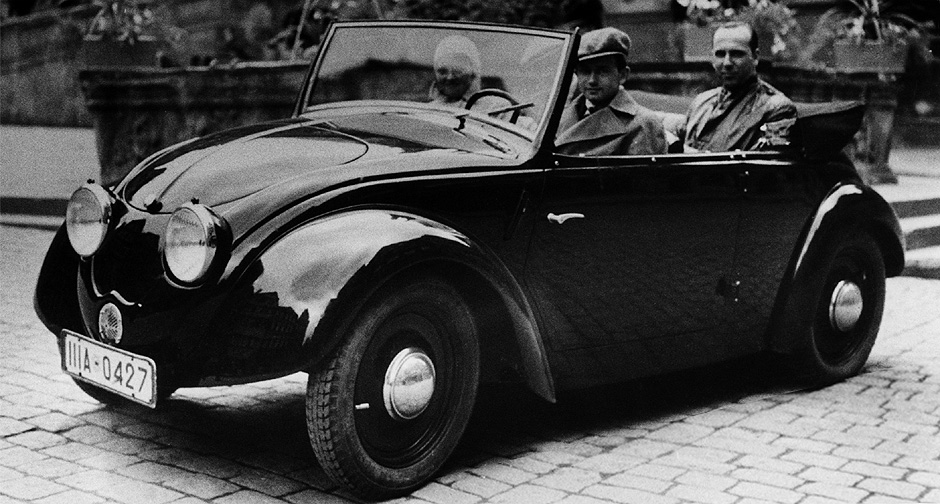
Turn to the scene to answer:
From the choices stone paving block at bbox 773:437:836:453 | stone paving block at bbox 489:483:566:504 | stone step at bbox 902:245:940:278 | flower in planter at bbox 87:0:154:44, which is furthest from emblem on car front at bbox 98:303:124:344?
flower in planter at bbox 87:0:154:44

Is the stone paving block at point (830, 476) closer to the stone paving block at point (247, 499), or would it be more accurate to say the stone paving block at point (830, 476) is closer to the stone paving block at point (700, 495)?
the stone paving block at point (700, 495)

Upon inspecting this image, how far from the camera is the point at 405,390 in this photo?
4.18 metres

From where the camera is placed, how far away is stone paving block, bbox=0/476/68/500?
161 inches

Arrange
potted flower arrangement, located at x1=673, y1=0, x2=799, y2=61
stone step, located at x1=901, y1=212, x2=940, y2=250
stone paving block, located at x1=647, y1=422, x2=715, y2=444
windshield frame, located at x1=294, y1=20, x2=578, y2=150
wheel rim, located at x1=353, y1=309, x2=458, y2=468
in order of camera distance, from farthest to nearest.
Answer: potted flower arrangement, located at x1=673, y1=0, x2=799, y2=61 < stone step, located at x1=901, y1=212, x2=940, y2=250 < stone paving block, located at x1=647, y1=422, x2=715, y2=444 < windshield frame, located at x1=294, y1=20, x2=578, y2=150 < wheel rim, located at x1=353, y1=309, x2=458, y2=468

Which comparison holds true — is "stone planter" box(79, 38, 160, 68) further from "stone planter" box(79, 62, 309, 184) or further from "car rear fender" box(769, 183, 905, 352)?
"car rear fender" box(769, 183, 905, 352)

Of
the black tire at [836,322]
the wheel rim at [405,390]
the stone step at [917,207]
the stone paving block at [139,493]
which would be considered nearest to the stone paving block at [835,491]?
the wheel rim at [405,390]

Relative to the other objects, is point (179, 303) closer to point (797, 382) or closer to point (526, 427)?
point (526, 427)

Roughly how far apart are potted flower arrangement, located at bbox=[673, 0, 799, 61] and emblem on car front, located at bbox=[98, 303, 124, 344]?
7646 millimetres

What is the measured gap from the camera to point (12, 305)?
7355 millimetres

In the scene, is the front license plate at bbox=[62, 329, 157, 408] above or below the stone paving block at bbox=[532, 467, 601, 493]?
above

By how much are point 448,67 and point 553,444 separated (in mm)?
1496

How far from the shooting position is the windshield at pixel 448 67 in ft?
15.7

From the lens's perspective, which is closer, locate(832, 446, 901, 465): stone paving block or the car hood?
the car hood

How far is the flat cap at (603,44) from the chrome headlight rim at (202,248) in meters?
1.89
